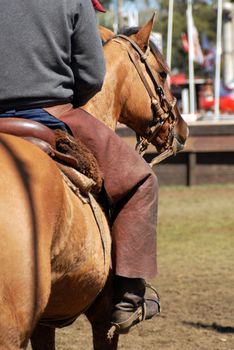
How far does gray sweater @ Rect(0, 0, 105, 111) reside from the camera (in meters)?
4.23

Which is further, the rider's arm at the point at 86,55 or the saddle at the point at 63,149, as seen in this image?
the rider's arm at the point at 86,55

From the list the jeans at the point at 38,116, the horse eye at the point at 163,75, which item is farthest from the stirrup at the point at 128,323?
the horse eye at the point at 163,75

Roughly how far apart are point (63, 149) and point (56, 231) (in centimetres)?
68

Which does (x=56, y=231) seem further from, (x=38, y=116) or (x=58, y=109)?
(x=58, y=109)

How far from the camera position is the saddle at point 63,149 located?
408 centimetres

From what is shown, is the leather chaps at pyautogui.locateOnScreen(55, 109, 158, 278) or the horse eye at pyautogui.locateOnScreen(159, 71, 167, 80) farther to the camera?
the horse eye at pyautogui.locateOnScreen(159, 71, 167, 80)

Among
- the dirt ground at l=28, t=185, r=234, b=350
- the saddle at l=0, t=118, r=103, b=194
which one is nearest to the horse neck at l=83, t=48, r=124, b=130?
the saddle at l=0, t=118, r=103, b=194

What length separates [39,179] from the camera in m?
3.56

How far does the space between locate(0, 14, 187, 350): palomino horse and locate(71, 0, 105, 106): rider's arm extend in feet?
1.27

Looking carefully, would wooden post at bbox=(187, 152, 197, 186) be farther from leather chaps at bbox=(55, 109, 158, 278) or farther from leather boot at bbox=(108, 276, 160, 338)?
leather chaps at bbox=(55, 109, 158, 278)

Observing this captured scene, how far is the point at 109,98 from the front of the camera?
5273mm

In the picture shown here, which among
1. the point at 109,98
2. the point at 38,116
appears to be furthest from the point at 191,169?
the point at 38,116

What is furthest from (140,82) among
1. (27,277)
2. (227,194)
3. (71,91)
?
(227,194)

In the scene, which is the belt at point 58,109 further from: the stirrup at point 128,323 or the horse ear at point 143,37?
the stirrup at point 128,323
